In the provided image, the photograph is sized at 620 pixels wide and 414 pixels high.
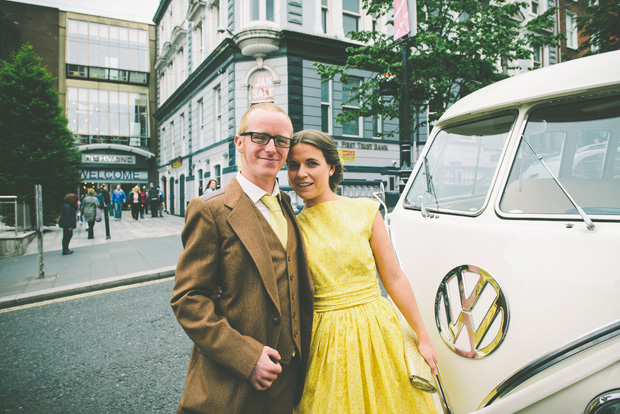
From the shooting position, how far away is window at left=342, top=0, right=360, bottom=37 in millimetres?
15578

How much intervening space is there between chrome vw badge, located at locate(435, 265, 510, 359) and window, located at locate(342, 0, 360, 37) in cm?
1625

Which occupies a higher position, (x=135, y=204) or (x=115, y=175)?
(x=115, y=175)

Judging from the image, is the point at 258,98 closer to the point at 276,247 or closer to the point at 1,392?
the point at 1,392

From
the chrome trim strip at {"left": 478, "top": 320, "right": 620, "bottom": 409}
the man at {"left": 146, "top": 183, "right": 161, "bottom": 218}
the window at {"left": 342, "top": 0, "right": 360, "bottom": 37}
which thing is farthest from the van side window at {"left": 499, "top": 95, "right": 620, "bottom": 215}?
the man at {"left": 146, "top": 183, "right": 161, "bottom": 218}

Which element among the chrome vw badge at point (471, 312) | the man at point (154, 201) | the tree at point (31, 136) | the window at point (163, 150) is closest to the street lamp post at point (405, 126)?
the chrome vw badge at point (471, 312)

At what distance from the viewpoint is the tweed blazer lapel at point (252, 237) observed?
130 cm

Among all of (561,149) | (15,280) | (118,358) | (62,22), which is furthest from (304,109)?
(62,22)

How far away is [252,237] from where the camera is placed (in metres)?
1.32

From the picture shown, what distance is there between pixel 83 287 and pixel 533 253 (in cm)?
651

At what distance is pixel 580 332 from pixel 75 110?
1381 inches

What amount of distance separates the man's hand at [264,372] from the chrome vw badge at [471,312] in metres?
0.88

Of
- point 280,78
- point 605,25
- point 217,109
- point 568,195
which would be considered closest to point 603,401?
point 568,195

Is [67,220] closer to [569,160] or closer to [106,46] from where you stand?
[569,160]

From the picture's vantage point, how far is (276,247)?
1.40 meters
